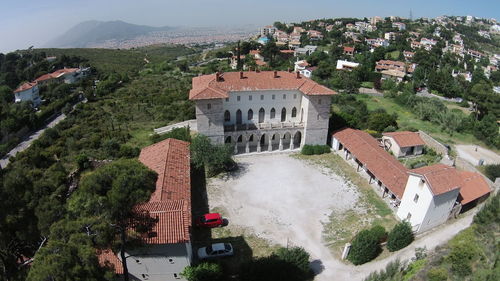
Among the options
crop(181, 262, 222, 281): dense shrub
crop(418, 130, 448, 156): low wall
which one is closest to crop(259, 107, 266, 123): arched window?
crop(418, 130, 448, 156): low wall

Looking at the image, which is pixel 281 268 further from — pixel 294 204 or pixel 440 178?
pixel 440 178

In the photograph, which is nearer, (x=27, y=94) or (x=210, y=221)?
(x=210, y=221)

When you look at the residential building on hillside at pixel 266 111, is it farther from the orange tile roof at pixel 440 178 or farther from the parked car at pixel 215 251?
the parked car at pixel 215 251

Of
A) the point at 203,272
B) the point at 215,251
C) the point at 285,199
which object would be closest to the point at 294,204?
the point at 285,199

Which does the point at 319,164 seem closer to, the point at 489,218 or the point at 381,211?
the point at 381,211

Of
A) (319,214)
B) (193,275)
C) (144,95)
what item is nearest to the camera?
(193,275)

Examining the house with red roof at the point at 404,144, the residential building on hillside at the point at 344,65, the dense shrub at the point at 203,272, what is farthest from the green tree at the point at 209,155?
the residential building on hillside at the point at 344,65

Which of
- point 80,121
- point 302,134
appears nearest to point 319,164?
point 302,134
